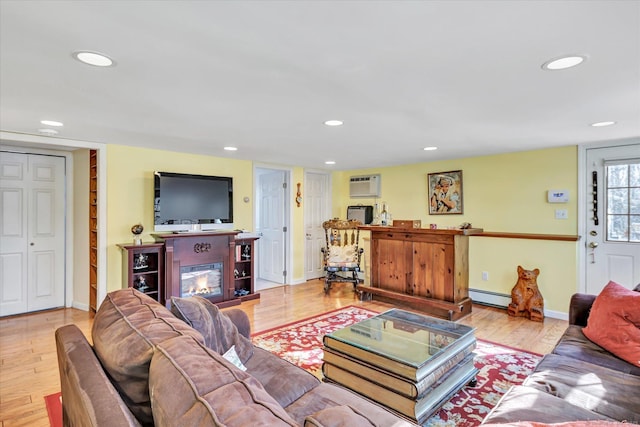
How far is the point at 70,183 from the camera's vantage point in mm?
4613

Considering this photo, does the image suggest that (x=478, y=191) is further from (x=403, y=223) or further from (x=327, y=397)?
(x=327, y=397)

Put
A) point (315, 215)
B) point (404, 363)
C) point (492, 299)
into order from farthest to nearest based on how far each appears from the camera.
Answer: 1. point (315, 215)
2. point (492, 299)
3. point (404, 363)

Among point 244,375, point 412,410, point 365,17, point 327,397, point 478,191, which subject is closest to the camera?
point 244,375

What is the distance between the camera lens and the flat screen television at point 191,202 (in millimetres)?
4387

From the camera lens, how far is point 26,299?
434 centimetres

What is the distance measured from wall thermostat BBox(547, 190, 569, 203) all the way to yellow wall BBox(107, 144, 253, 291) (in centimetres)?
468

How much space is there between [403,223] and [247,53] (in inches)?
139

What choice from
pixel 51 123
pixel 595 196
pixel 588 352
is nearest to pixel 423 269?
pixel 595 196

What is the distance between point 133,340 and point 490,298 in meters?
4.76

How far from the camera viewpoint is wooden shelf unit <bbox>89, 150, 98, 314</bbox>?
4176 mm

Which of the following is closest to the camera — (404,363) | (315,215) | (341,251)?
(404,363)

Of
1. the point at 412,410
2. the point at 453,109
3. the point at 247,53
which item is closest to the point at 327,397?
the point at 412,410

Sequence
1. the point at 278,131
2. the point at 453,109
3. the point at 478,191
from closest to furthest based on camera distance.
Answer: the point at 453,109 < the point at 278,131 < the point at 478,191

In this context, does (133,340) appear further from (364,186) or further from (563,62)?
(364,186)
